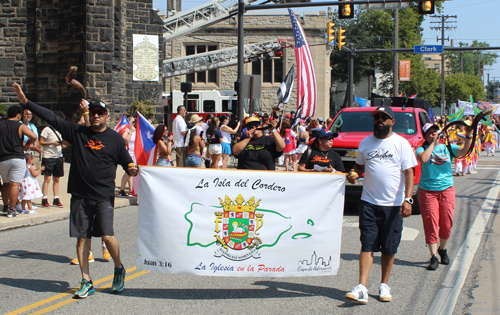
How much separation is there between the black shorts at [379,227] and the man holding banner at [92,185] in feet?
7.63

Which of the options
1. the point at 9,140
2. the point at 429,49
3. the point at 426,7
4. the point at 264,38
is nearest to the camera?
the point at 9,140

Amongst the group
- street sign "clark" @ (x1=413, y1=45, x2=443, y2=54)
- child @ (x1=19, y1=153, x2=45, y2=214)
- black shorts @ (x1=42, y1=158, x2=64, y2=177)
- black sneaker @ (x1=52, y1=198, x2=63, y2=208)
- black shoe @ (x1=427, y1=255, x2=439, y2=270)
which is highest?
street sign "clark" @ (x1=413, y1=45, x2=443, y2=54)

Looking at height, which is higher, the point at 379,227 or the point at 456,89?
the point at 456,89

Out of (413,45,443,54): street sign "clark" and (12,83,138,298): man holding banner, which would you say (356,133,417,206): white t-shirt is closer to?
(12,83,138,298): man holding banner

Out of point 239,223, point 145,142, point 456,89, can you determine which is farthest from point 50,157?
point 456,89

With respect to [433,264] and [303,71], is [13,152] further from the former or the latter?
[303,71]

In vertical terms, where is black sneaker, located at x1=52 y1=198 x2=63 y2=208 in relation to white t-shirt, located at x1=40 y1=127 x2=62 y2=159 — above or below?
below

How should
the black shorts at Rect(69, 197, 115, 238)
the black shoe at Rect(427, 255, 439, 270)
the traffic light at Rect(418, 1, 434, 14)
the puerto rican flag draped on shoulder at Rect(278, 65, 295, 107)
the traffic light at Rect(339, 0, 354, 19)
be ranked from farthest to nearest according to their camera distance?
the puerto rican flag draped on shoulder at Rect(278, 65, 295, 107) → the traffic light at Rect(418, 1, 434, 14) → the traffic light at Rect(339, 0, 354, 19) → the black shoe at Rect(427, 255, 439, 270) → the black shorts at Rect(69, 197, 115, 238)

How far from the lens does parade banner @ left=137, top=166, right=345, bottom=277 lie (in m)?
5.50

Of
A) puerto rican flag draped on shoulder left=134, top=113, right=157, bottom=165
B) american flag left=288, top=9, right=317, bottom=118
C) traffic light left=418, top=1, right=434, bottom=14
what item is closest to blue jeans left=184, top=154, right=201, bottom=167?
puerto rican flag draped on shoulder left=134, top=113, right=157, bottom=165

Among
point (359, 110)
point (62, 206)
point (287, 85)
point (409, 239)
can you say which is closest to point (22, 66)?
point (287, 85)

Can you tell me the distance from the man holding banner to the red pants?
3574 millimetres

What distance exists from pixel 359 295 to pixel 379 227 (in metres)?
0.69

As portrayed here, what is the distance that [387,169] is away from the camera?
5449 mm
